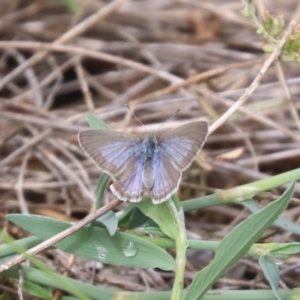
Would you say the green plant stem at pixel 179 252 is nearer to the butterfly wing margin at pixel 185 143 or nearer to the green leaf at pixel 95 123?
the butterfly wing margin at pixel 185 143

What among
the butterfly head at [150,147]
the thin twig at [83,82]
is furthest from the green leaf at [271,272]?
the thin twig at [83,82]

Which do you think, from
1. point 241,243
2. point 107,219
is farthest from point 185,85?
point 241,243

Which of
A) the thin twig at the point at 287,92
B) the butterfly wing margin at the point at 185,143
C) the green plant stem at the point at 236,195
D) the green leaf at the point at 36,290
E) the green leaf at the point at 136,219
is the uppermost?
the thin twig at the point at 287,92

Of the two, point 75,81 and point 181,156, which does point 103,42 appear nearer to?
point 75,81

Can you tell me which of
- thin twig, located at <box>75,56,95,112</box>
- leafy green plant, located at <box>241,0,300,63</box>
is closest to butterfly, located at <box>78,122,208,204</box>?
leafy green plant, located at <box>241,0,300,63</box>

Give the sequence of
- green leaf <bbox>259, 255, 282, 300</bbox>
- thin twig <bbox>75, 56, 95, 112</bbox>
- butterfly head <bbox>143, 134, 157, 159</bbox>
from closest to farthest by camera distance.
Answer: green leaf <bbox>259, 255, 282, 300</bbox> → butterfly head <bbox>143, 134, 157, 159</bbox> → thin twig <bbox>75, 56, 95, 112</bbox>

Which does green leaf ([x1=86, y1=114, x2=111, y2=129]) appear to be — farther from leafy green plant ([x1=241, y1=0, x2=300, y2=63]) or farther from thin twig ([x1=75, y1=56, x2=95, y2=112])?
thin twig ([x1=75, y1=56, x2=95, y2=112])

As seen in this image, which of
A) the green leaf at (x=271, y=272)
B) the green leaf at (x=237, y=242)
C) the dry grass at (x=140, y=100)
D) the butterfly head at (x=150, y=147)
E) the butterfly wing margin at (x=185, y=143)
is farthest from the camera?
the dry grass at (x=140, y=100)
